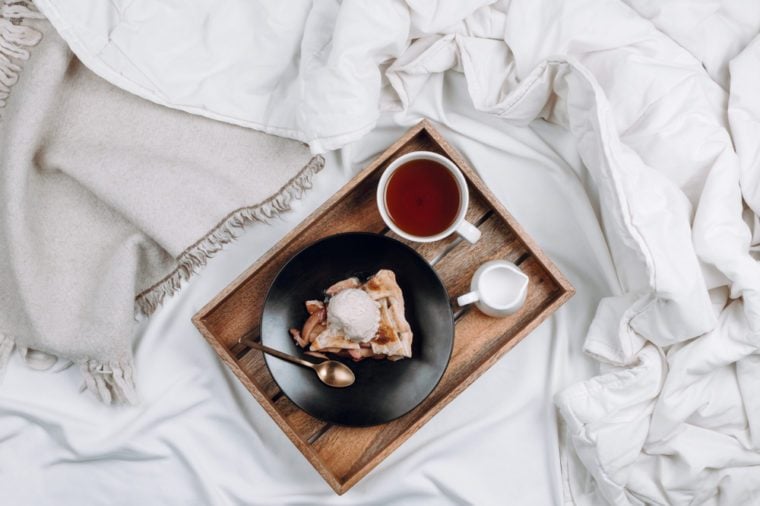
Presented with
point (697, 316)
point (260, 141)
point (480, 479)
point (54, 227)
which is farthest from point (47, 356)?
point (697, 316)

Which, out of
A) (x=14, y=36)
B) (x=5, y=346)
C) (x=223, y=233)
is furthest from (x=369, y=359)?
(x=14, y=36)

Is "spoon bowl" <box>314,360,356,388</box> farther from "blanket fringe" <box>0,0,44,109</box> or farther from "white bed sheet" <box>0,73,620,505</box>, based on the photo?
"blanket fringe" <box>0,0,44,109</box>

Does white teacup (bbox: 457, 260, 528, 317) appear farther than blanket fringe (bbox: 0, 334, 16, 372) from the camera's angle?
No

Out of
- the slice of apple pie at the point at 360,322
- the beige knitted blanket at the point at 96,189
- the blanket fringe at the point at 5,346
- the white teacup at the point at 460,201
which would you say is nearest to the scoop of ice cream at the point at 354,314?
the slice of apple pie at the point at 360,322

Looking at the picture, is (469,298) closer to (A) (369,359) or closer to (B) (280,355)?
(A) (369,359)

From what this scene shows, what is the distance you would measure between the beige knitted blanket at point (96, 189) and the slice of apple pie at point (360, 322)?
0.62ft

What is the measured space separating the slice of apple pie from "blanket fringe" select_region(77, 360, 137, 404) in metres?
0.28

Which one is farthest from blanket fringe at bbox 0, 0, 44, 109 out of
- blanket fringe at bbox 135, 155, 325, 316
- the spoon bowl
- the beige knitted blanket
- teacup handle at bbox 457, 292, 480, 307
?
teacup handle at bbox 457, 292, 480, 307

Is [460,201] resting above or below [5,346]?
below

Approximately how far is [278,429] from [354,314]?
0.29 metres

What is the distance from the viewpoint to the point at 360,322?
2.87 feet

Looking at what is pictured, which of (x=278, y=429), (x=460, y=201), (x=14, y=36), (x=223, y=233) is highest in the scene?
(x=14, y=36)

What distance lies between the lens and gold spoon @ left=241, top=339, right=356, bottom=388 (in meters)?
0.91

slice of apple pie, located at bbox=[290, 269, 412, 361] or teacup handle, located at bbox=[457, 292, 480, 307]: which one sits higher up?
slice of apple pie, located at bbox=[290, 269, 412, 361]
